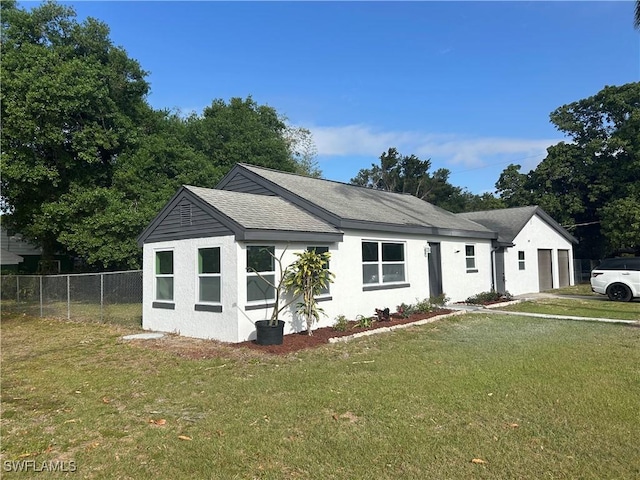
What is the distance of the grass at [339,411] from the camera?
12.7 ft

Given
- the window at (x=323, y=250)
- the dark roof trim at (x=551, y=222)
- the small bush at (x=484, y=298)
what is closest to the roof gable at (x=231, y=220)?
the window at (x=323, y=250)

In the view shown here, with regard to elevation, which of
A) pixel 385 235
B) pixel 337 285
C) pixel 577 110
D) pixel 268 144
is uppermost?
pixel 577 110

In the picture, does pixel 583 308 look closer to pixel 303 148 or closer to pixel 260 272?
pixel 260 272

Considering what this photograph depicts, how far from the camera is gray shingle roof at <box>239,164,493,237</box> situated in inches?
514

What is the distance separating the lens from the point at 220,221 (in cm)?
977

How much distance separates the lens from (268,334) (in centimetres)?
903

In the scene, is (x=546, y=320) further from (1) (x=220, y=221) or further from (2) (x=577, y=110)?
(2) (x=577, y=110)

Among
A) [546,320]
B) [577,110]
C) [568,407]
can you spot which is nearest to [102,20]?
[546,320]

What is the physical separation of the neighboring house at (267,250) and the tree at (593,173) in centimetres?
1924

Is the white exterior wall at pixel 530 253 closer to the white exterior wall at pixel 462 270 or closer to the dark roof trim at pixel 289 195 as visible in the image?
the white exterior wall at pixel 462 270

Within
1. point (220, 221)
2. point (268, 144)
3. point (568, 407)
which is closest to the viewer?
point (568, 407)

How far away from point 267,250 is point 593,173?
29984 mm

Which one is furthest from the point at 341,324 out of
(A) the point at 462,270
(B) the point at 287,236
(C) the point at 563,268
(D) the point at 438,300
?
(C) the point at 563,268

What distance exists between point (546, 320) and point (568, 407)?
7666mm
